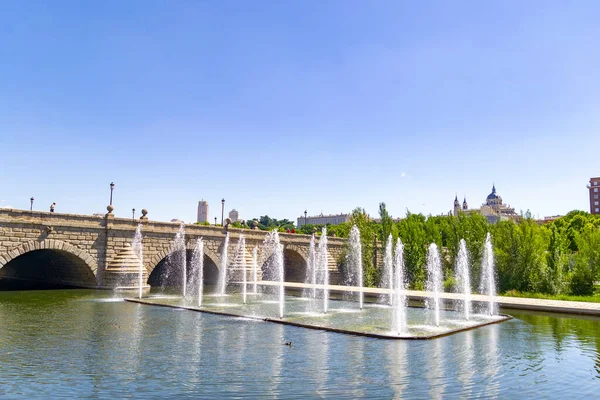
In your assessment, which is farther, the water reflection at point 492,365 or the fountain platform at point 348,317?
the fountain platform at point 348,317

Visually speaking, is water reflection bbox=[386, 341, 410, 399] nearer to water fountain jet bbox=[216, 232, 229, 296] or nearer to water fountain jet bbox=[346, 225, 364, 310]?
water fountain jet bbox=[216, 232, 229, 296]

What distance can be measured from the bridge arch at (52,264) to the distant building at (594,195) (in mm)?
145407

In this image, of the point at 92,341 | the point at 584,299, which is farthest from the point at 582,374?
the point at 584,299

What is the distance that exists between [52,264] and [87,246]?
21.4 feet

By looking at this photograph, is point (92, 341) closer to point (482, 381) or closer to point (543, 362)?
point (482, 381)

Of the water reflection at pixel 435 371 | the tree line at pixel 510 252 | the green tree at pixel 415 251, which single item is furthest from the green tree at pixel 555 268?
the water reflection at pixel 435 371

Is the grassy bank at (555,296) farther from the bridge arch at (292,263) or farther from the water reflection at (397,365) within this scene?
the bridge arch at (292,263)

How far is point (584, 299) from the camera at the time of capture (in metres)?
30.0

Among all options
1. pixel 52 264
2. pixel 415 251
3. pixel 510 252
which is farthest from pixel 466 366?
pixel 52 264

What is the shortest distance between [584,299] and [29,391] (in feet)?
101

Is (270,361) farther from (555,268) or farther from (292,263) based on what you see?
(292,263)

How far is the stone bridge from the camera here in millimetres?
29188

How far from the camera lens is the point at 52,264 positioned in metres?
36.3

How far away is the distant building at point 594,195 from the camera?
458ft
